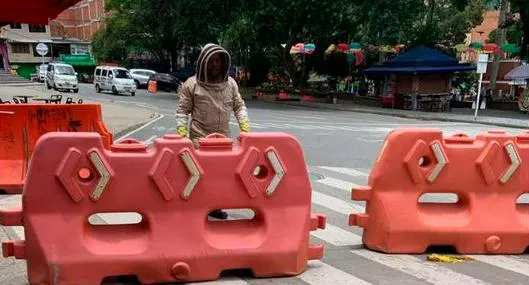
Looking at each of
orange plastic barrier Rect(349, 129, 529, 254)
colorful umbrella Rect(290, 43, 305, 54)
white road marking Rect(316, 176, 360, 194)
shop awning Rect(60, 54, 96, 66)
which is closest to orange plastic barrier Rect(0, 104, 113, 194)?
white road marking Rect(316, 176, 360, 194)

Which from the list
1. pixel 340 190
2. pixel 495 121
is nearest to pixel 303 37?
pixel 495 121

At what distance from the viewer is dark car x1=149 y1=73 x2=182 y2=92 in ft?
146

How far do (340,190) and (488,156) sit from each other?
3.13 meters

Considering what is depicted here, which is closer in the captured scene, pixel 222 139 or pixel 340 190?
pixel 222 139

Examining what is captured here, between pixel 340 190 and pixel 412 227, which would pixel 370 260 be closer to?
pixel 412 227

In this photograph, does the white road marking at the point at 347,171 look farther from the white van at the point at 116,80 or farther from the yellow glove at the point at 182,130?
the white van at the point at 116,80

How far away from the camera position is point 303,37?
34812mm

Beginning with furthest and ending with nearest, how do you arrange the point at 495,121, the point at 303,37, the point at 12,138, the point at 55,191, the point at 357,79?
the point at 357,79 → the point at 303,37 → the point at 495,121 → the point at 12,138 → the point at 55,191

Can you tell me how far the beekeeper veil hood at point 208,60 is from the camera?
5.34 m

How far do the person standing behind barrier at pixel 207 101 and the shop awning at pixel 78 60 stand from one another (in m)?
69.6

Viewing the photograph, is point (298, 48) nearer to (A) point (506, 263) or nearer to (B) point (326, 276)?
(A) point (506, 263)

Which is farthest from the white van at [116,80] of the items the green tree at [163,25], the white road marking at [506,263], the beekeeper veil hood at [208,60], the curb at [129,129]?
the white road marking at [506,263]

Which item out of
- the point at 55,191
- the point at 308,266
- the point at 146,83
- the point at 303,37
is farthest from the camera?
the point at 146,83

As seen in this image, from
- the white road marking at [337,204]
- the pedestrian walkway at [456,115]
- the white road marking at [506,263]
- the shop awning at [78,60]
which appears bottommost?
the pedestrian walkway at [456,115]
